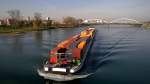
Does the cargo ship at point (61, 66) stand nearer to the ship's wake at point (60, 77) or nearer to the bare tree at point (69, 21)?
the ship's wake at point (60, 77)

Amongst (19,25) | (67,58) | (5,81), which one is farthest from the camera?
(19,25)

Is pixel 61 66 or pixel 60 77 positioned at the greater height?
pixel 61 66

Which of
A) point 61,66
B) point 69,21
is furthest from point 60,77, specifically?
point 69,21

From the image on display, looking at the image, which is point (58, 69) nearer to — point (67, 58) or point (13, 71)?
point (67, 58)

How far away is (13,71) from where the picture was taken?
11242 mm

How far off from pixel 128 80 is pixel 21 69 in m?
6.13

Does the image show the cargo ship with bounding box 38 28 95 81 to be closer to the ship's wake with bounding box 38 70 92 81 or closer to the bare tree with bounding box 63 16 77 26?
the ship's wake with bounding box 38 70 92 81

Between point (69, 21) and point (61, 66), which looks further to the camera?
point (69, 21)

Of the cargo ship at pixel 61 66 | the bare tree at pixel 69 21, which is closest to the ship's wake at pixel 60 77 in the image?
the cargo ship at pixel 61 66

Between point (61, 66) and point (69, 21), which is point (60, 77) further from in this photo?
point (69, 21)

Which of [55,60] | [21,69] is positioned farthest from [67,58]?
[21,69]

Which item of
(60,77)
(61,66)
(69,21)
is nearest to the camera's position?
(60,77)

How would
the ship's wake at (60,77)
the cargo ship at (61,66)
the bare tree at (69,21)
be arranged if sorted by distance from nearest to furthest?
the ship's wake at (60,77) → the cargo ship at (61,66) → the bare tree at (69,21)

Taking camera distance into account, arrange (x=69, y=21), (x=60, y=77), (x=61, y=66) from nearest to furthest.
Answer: (x=60, y=77) < (x=61, y=66) < (x=69, y=21)
